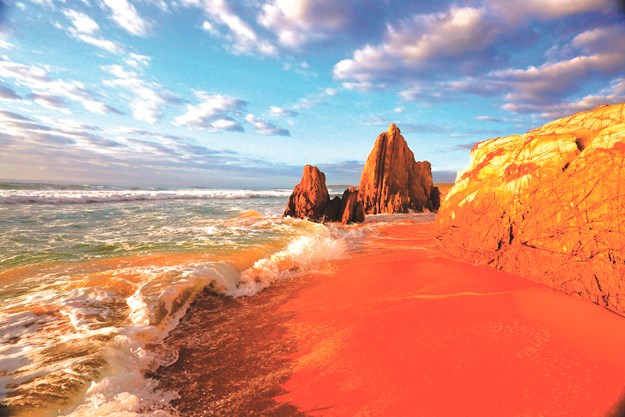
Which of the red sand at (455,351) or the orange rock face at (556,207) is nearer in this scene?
the red sand at (455,351)

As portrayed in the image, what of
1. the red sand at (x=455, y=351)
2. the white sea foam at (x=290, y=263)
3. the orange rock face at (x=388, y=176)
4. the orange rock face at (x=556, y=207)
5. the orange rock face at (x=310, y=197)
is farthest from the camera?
the orange rock face at (x=388, y=176)

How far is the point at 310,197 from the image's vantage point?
18828 mm

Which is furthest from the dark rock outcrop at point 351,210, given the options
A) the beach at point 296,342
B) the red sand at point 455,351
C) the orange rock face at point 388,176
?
the red sand at point 455,351

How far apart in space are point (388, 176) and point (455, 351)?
2123 cm

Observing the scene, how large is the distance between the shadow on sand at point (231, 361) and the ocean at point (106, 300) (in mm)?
192

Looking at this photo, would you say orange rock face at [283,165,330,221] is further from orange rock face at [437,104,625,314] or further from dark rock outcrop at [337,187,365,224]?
orange rock face at [437,104,625,314]

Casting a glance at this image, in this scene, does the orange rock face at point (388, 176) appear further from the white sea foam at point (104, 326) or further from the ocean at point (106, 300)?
the white sea foam at point (104, 326)

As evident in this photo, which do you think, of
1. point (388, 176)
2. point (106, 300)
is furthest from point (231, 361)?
point (388, 176)

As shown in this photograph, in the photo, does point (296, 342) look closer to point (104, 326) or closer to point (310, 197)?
point (104, 326)

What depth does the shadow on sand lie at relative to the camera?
276 centimetres

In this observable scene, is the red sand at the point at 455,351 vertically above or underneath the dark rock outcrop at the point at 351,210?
underneath

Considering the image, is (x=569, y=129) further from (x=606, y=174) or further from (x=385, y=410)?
(x=385, y=410)

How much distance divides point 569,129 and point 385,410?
6485mm

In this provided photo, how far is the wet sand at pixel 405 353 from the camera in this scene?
8.61 feet
